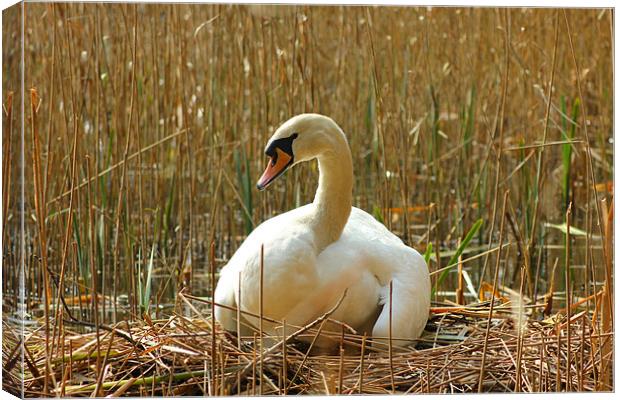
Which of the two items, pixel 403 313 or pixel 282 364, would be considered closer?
pixel 282 364

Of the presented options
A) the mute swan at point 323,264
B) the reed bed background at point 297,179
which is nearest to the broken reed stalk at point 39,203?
the reed bed background at point 297,179

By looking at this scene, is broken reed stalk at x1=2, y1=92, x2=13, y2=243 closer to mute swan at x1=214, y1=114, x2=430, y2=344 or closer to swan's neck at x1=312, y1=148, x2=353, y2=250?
mute swan at x1=214, y1=114, x2=430, y2=344

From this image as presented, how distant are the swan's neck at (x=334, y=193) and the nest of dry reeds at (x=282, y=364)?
0.33 meters

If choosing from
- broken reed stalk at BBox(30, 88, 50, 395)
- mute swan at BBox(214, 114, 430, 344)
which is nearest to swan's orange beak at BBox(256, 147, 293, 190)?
mute swan at BBox(214, 114, 430, 344)

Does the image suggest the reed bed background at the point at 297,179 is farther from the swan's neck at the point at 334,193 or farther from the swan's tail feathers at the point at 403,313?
the swan's neck at the point at 334,193

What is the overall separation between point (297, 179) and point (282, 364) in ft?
4.97

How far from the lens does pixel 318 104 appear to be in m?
4.57

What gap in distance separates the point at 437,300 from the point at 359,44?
1.12 m

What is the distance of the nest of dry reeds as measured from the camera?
3.13 m

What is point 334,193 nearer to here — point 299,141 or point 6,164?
point 299,141

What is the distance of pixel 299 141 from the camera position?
3.47 metres

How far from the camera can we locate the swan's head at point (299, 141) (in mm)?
3395

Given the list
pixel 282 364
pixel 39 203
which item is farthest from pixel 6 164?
pixel 282 364

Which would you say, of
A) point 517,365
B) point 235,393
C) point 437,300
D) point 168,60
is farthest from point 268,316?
point 168,60
